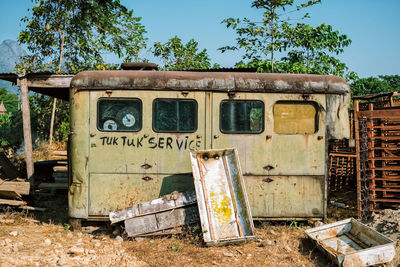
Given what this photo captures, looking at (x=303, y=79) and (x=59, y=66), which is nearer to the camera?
(x=303, y=79)

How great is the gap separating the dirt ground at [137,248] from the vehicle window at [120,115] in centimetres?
179

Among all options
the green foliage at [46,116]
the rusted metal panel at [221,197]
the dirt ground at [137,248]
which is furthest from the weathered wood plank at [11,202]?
the green foliage at [46,116]

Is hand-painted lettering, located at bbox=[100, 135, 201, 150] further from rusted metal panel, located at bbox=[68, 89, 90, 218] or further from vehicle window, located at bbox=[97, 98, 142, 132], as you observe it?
rusted metal panel, located at bbox=[68, 89, 90, 218]

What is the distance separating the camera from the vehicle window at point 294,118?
586 cm

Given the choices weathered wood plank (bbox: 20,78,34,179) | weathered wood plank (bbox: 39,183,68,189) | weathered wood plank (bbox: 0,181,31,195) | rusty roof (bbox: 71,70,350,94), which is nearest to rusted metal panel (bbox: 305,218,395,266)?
rusty roof (bbox: 71,70,350,94)

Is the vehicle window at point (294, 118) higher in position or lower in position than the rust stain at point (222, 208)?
higher

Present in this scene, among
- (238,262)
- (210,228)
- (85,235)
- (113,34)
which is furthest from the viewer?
(113,34)

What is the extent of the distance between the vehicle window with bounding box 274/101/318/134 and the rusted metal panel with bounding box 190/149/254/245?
1.03 m

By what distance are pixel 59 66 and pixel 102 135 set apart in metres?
7.05

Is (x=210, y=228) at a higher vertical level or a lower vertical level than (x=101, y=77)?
lower

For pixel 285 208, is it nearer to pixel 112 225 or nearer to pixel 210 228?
pixel 210 228

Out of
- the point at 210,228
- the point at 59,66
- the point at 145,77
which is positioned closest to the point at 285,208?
the point at 210,228

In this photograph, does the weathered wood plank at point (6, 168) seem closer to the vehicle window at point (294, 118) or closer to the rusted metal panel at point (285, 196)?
the rusted metal panel at point (285, 196)

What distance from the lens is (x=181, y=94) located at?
18.9 feet
